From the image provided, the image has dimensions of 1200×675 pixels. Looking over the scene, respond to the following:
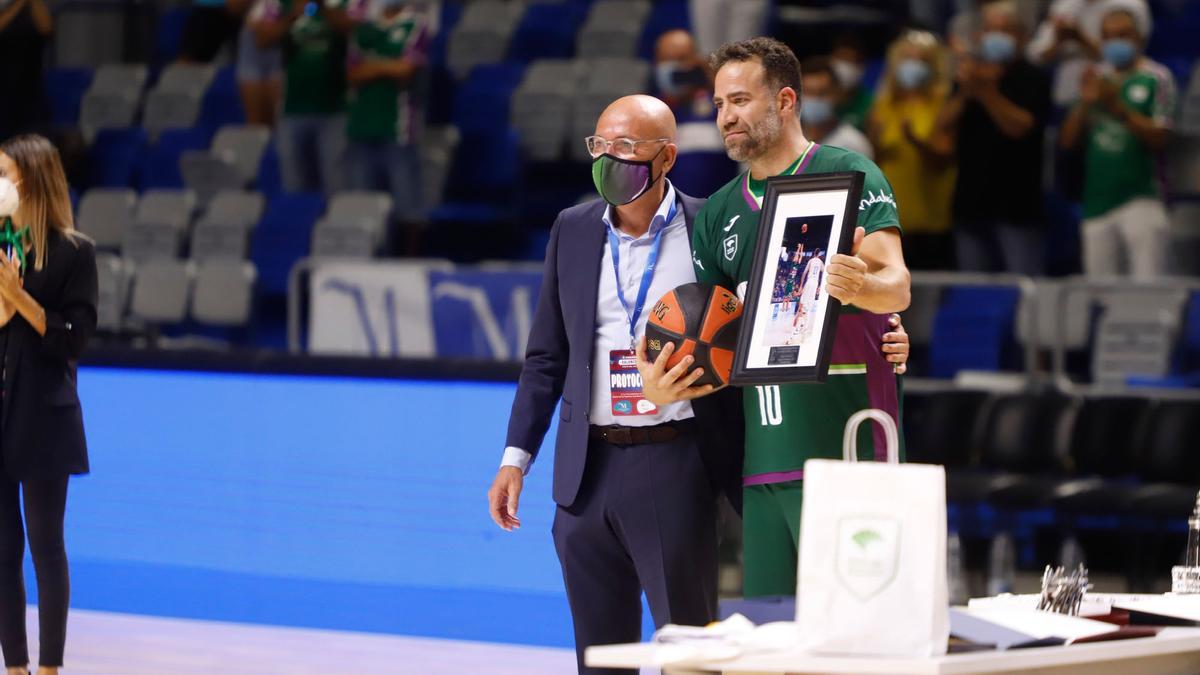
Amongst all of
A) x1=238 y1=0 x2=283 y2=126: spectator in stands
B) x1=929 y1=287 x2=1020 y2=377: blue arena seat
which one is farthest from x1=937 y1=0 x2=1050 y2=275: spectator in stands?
x1=238 y1=0 x2=283 y2=126: spectator in stands

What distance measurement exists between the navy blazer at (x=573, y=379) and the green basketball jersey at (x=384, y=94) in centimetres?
702

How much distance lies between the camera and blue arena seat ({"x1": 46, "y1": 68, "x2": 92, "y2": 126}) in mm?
14938

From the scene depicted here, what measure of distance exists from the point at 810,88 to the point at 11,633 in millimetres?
5606

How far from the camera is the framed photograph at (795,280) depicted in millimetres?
3834

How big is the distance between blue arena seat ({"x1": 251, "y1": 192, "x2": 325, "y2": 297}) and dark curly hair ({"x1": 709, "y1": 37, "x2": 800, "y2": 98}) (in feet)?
26.7

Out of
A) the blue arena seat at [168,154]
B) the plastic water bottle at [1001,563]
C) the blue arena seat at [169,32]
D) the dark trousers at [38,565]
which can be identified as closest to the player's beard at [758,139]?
the dark trousers at [38,565]

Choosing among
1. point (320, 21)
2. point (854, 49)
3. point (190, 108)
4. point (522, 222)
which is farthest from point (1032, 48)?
point (190, 108)

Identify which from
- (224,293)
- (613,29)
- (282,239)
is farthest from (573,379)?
(613,29)

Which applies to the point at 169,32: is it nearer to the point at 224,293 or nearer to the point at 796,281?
the point at 224,293

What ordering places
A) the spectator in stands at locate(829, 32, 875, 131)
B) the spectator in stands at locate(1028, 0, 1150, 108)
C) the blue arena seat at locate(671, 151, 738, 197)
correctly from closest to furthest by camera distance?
the blue arena seat at locate(671, 151, 738, 197) < the spectator in stands at locate(1028, 0, 1150, 108) < the spectator in stands at locate(829, 32, 875, 131)

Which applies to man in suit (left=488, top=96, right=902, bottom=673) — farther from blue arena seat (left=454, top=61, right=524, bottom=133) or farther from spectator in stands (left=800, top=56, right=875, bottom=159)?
blue arena seat (left=454, top=61, right=524, bottom=133)

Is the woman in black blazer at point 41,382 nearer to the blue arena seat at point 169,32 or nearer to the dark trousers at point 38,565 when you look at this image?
the dark trousers at point 38,565

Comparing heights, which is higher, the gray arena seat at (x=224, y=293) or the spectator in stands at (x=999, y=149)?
the spectator in stands at (x=999, y=149)

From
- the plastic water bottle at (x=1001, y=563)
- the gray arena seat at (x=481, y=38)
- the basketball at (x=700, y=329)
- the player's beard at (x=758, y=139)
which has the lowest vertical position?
the plastic water bottle at (x=1001, y=563)
